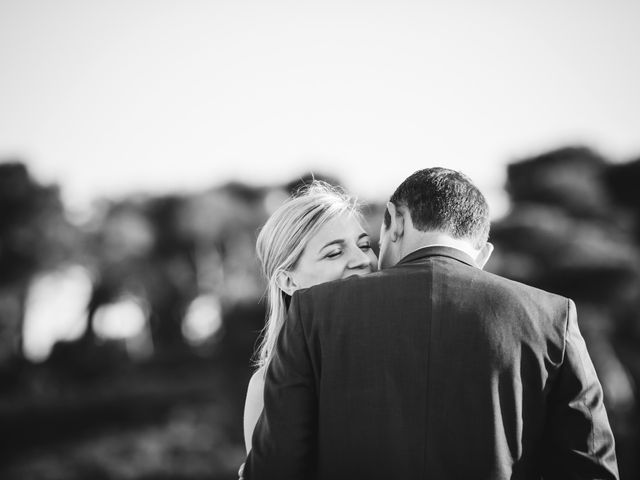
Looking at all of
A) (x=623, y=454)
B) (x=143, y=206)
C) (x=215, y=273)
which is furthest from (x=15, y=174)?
(x=623, y=454)

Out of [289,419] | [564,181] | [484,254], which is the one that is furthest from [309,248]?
[564,181]

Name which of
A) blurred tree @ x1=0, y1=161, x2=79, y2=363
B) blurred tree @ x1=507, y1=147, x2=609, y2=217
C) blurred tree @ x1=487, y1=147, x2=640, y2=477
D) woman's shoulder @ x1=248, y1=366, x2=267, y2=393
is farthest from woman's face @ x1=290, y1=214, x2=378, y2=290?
blurred tree @ x1=0, y1=161, x2=79, y2=363

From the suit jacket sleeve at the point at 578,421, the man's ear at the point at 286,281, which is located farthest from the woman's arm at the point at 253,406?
the suit jacket sleeve at the point at 578,421

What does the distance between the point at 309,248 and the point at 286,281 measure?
278mm

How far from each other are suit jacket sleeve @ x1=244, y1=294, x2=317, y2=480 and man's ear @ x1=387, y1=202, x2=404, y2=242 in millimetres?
558

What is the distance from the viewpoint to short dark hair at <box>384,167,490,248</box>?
103 inches

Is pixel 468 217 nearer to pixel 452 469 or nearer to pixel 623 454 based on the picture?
pixel 452 469

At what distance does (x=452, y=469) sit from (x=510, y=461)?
0.81 feet

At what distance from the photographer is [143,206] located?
1606 inches

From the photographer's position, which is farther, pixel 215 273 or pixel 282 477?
pixel 215 273

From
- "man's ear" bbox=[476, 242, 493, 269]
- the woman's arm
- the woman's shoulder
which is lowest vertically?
the woman's arm

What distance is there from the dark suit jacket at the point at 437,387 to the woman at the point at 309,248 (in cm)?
102

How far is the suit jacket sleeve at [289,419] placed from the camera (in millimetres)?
2469

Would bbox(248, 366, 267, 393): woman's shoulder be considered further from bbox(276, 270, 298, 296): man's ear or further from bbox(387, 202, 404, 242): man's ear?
bbox(387, 202, 404, 242): man's ear
